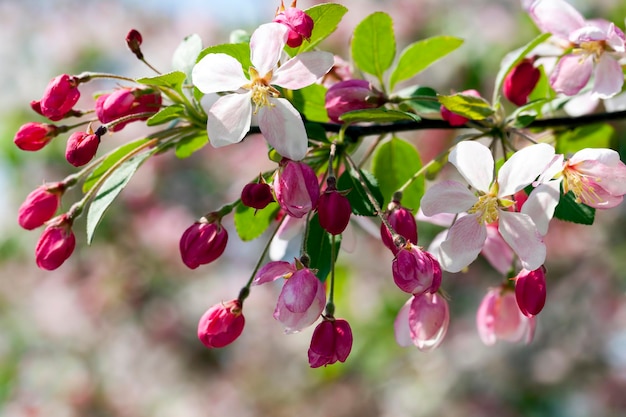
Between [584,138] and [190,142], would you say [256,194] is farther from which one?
[584,138]

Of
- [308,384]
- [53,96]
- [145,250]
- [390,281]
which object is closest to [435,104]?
[53,96]

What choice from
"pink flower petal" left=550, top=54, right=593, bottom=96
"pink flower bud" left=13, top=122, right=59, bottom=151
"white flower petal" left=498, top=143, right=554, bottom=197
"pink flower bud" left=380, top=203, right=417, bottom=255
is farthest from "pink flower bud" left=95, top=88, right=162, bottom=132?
"pink flower petal" left=550, top=54, right=593, bottom=96

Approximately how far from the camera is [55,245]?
3.33 ft

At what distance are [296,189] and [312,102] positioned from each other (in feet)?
0.78

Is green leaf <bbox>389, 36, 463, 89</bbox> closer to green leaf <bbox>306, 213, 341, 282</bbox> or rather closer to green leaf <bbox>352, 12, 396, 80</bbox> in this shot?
green leaf <bbox>352, 12, 396, 80</bbox>

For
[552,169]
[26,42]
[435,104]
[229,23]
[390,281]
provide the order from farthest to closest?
[26,42] → [229,23] → [390,281] → [435,104] → [552,169]

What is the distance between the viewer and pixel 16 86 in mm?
4184

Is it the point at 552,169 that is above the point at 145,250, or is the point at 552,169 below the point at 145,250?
above

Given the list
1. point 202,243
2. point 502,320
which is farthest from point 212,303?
point 202,243

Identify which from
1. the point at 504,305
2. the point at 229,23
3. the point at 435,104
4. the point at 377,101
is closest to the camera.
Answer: the point at 377,101

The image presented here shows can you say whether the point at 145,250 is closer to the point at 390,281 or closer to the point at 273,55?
the point at 390,281

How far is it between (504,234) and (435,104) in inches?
11.6

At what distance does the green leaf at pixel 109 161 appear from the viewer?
42.9 inches

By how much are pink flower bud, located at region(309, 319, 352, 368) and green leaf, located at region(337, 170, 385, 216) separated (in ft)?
0.51
